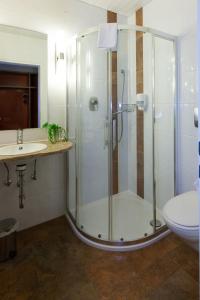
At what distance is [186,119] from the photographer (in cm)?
196

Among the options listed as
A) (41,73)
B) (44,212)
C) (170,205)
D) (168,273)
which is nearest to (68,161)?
(44,212)

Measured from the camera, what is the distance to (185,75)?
192cm

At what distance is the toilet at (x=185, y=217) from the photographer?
1.27 metres

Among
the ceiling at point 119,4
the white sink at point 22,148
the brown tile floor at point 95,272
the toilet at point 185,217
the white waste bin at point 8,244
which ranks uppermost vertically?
the ceiling at point 119,4

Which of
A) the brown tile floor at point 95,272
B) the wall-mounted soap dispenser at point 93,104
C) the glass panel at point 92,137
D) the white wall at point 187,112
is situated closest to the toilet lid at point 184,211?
the white wall at point 187,112

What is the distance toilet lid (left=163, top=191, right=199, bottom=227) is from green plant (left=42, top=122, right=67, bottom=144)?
48.8 inches

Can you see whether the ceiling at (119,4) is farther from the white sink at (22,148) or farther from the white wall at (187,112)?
the white sink at (22,148)

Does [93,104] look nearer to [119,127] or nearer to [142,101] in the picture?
[119,127]

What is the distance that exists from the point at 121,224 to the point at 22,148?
124 centimetres

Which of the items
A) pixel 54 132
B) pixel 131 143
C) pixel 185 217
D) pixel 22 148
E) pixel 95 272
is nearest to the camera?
pixel 185 217

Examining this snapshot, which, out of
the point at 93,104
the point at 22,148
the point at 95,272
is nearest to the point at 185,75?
the point at 93,104

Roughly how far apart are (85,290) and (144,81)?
2070 mm

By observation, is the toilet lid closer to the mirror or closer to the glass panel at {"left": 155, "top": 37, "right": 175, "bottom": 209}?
the glass panel at {"left": 155, "top": 37, "right": 175, "bottom": 209}

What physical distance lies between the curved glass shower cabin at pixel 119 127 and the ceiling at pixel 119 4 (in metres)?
0.47
